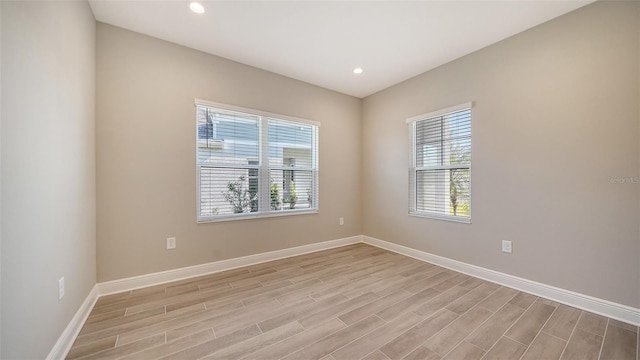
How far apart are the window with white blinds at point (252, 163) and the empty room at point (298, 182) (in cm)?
3

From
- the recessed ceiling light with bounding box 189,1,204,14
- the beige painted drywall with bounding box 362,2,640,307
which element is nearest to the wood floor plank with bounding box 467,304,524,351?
the beige painted drywall with bounding box 362,2,640,307

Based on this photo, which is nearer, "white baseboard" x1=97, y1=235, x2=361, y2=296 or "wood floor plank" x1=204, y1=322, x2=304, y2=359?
"wood floor plank" x1=204, y1=322, x2=304, y2=359

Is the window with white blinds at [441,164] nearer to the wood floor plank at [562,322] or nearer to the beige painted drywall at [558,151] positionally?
the beige painted drywall at [558,151]

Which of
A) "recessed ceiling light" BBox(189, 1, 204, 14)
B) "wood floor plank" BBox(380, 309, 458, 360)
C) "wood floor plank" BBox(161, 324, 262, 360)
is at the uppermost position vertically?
"recessed ceiling light" BBox(189, 1, 204, 14)

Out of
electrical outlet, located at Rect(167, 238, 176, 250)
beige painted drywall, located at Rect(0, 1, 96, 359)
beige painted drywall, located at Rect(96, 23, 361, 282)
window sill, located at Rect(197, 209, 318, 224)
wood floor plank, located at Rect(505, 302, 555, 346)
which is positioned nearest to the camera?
beige painted drywall, located at Rect(0, 1, 96, 359)

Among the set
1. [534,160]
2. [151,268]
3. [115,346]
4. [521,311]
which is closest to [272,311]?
[115,346]

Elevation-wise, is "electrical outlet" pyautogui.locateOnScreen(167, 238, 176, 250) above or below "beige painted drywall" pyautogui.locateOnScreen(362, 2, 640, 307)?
below

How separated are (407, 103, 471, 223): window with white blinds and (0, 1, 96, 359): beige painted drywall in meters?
3.75

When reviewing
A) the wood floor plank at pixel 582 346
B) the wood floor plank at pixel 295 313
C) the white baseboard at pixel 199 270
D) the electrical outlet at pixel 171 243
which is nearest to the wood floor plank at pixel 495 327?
the wood floor plank at pixel 582 346

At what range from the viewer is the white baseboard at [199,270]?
2.48 metres

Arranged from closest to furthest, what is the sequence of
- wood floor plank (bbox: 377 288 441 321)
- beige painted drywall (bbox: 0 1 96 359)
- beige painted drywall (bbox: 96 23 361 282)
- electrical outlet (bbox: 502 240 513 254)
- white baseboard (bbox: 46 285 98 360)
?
beige painted drywall (bbox: 0 1 96 359) → white baseboard (bbox: 46 285 98 360) → wood floor plank (bbox: 377 288 441 321) → beige painted drywall (bbox: 96 23 361 282) → electrical outlet (bbox: 502 240 513 254)

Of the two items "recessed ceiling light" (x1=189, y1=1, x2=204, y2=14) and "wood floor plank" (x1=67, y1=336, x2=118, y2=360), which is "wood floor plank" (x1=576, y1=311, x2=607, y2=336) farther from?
"recessed ceiling light" (x1=189, y1=1, x2=204, y2=14)

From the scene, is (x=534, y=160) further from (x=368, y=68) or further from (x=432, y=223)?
(x=368, y=68)

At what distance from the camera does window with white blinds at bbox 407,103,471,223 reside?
3.09 metres
